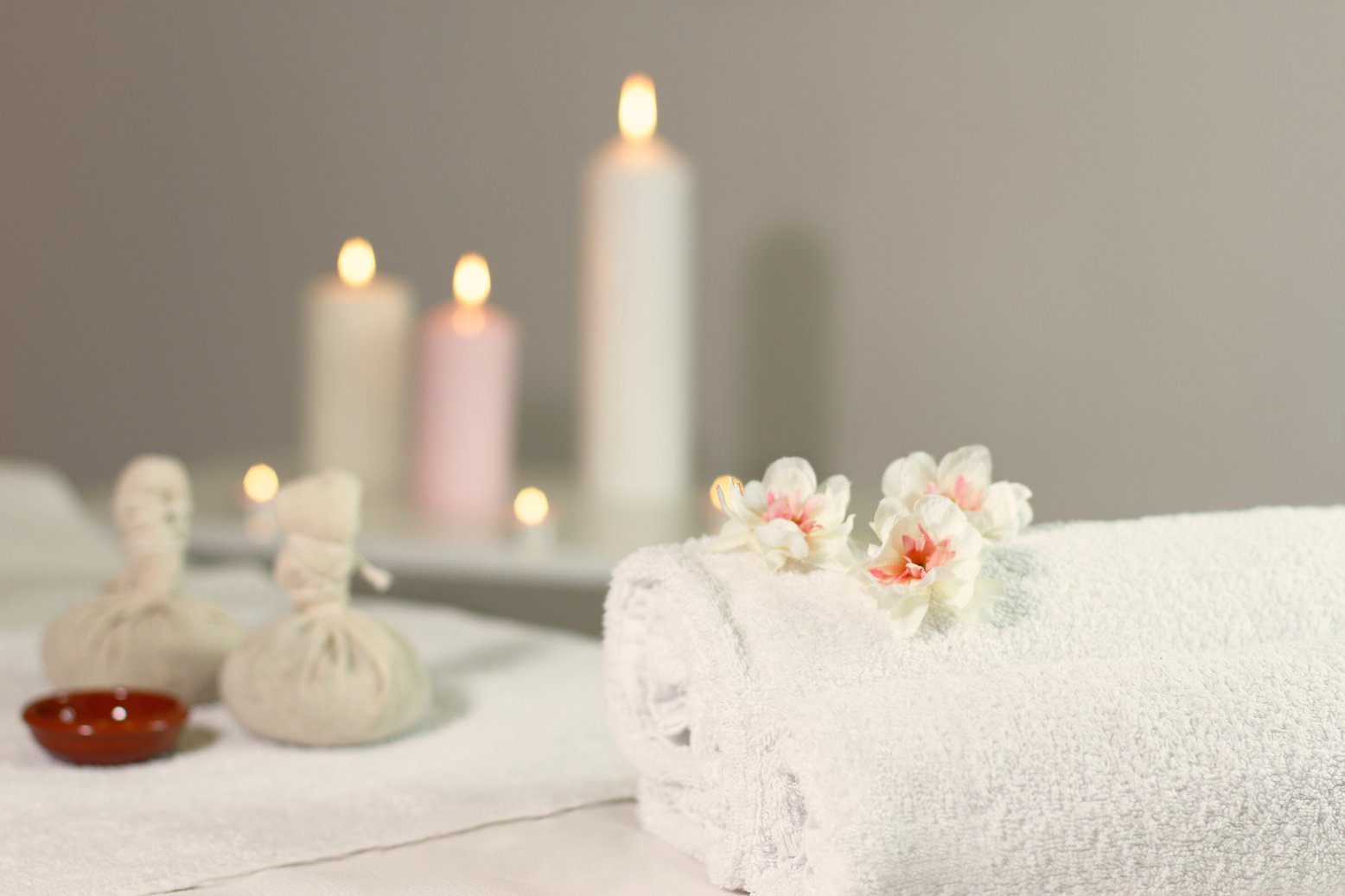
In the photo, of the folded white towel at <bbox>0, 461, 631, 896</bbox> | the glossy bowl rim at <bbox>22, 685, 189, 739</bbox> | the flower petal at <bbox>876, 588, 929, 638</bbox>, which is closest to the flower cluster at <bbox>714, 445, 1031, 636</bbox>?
the flower petal at <bbox>876, 588, 929, 638</bbox>

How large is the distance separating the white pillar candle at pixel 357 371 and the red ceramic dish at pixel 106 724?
73cm

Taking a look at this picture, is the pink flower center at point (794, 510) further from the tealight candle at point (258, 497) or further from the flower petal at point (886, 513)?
the tealight candle at point (258, 497)

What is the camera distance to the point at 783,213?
1.50 meters

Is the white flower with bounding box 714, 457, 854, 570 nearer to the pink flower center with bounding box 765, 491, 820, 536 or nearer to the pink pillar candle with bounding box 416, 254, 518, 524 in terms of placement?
the pink flower center with bounding box 765, 491, 820, 536

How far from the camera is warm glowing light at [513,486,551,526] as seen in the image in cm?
117

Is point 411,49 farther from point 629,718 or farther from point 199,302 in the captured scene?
point 629,718

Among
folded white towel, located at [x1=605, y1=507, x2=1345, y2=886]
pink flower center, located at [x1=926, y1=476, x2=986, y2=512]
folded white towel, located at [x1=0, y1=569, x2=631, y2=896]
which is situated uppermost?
pink flower center, located at [x1=926, y1=476, x2=986, y2=512]

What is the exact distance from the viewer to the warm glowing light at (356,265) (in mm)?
1354

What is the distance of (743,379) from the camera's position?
154cm

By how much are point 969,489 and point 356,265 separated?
0.94 metres

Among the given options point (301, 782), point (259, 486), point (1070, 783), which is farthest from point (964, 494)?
point (259, 486)

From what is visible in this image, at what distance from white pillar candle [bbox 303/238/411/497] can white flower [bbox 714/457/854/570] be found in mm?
873

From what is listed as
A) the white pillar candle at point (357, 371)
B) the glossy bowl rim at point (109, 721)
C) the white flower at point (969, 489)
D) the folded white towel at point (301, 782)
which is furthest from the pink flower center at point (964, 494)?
the white pillar candle at point (357, 371)

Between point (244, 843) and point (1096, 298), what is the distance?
97cm
